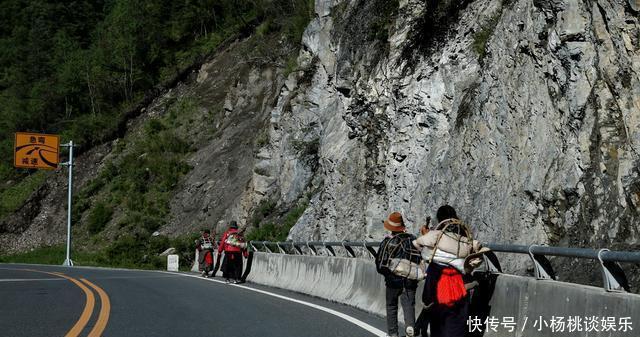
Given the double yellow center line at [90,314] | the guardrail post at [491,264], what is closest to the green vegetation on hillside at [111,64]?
the double yellow center line at [90,314]

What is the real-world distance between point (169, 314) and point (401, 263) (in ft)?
14.4

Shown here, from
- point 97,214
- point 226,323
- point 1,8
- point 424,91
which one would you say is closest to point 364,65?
point 424,91

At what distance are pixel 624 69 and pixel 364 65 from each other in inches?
588

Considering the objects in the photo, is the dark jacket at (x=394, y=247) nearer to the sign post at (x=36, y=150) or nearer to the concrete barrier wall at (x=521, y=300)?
the concrete barrier wall at (x=521, y=300)

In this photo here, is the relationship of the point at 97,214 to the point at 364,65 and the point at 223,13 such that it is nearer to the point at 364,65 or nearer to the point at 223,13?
the point at 223,13

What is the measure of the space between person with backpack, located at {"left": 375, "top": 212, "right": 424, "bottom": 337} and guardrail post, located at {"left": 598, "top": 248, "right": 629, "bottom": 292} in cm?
352

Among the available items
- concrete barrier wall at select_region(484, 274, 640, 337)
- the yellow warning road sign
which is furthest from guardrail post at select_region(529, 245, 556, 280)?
the yellow warning road sign

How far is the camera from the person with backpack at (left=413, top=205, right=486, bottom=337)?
7.59 metres

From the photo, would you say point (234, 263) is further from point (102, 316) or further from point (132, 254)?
point (132, 254)

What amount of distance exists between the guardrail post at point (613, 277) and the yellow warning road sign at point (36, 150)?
141 feet

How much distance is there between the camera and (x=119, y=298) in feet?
49.9

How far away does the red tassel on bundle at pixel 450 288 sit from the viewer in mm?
7562

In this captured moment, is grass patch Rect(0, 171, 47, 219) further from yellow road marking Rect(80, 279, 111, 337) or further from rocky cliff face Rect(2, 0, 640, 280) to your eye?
yellow road marking Rect(80, 279, 111, 337)

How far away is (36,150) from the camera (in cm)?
4562
